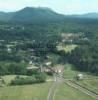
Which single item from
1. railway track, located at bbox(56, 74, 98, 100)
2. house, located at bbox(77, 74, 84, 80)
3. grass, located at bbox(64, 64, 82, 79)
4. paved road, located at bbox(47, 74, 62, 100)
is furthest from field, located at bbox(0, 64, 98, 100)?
grass, located at bbox(64, 64, 82, 79)

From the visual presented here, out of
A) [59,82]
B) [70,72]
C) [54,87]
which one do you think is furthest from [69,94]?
[70,72]

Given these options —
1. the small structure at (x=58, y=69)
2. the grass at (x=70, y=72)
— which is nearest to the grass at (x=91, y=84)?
the grass at (x=70, y=72)

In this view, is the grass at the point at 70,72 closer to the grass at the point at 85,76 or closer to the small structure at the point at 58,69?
the grass at the point at 85,76

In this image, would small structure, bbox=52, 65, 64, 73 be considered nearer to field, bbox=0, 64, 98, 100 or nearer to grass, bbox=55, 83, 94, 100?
field, bbox=0, 64, 98, 100

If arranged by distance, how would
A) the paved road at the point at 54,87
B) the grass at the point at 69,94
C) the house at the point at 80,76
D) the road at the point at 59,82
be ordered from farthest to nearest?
the house at the point at 80,76 < the road at the point at 59,82 < the paved road at the point at 54,87 < the grass at the point at 69,94

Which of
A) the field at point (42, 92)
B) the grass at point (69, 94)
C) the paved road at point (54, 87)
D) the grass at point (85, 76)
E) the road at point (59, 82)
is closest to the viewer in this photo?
the grass at point (69, 94)

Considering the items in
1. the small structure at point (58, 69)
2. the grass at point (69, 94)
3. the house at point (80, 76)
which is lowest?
the grass at point (69, 94)
